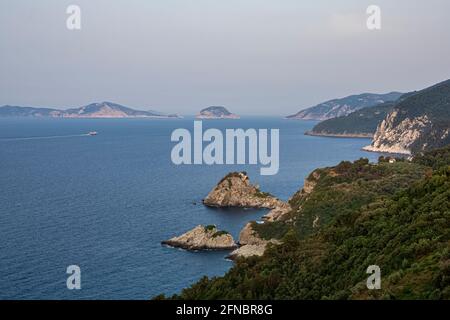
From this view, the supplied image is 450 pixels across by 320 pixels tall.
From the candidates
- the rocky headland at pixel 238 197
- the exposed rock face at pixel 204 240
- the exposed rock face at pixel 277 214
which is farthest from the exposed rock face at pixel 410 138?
the exposed rock face at pixel 204 240

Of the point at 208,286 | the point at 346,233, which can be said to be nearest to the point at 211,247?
the point at 208,286

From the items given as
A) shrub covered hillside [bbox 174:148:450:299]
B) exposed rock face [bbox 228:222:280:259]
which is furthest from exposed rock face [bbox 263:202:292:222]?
shrub covered hillside [bbox 174:148:450:299]

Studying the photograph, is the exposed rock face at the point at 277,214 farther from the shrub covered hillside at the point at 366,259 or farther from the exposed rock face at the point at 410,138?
the exposed rock face at the point at 410,138

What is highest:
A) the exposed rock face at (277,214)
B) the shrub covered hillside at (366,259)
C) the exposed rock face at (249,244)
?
the shrub covered hillside at (366,259)

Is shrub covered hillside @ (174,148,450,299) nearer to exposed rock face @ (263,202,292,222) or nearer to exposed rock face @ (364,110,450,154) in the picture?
exposed rock face @ (263,202,292,222)

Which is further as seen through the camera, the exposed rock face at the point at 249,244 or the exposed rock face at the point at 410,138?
the exposed rock face at the point at 410,138
